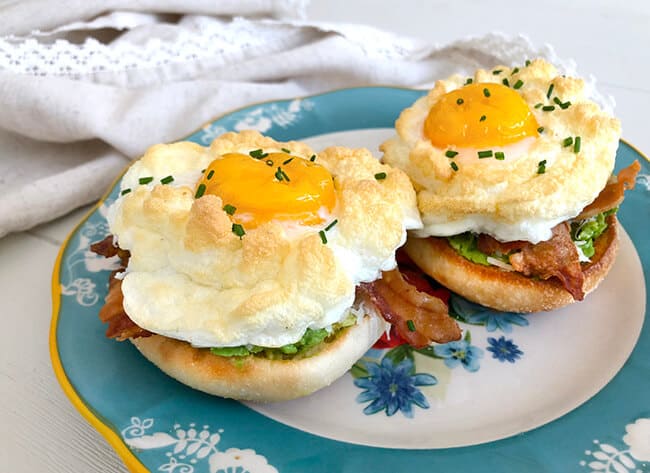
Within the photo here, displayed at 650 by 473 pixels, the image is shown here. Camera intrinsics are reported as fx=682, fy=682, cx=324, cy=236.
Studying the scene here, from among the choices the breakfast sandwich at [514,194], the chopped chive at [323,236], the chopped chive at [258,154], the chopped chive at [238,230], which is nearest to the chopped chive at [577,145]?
the breakfast sandwich at [514,194]

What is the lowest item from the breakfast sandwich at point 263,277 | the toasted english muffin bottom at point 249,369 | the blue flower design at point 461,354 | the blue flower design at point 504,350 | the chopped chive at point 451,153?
the blue flower design at point 461,354

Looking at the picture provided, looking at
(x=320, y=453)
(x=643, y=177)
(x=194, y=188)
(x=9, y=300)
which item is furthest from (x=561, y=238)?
(x=9, y=300)

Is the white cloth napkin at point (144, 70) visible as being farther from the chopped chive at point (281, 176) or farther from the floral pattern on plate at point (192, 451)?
the floral pattern on plate at point (192, 451)

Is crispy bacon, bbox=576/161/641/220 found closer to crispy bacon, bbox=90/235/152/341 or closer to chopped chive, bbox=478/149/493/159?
chopped chive, bbox=478/149/493/159

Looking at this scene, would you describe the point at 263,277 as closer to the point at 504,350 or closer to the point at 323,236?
the point at 323,236

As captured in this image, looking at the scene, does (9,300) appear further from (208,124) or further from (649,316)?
(649,316)

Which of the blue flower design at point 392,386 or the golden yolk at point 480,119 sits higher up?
the golden yolk at point 480,119
